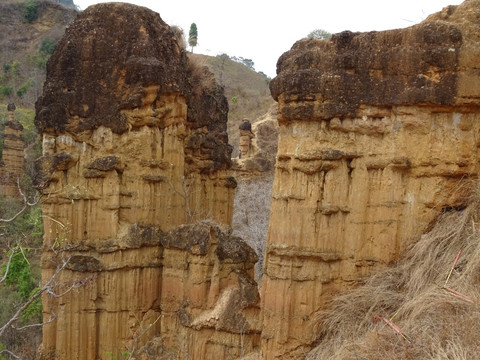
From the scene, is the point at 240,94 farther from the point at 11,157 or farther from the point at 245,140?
the point at 11,157

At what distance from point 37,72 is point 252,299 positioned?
37.9 metres

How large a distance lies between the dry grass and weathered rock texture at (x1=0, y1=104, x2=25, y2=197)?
25380 mm

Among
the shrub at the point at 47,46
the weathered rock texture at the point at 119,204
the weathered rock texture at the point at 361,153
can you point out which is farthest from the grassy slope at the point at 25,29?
the weathered rock texture at the point at 361,153

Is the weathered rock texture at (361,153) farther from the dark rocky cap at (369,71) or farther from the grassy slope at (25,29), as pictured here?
the grassy slope at (25,29)

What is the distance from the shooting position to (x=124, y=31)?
8672 mm

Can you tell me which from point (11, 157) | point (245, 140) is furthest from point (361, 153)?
point (11, 157)

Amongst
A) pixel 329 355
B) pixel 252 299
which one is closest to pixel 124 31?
pixel 252 299

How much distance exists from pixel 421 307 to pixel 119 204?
5845 mm


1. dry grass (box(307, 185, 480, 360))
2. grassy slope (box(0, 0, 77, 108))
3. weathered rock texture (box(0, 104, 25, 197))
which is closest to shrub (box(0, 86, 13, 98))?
grassy slope (box(0, 0, 77, 108))

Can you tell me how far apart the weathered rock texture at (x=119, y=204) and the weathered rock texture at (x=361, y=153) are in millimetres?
2241

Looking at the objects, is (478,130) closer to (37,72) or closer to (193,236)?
(193,236)

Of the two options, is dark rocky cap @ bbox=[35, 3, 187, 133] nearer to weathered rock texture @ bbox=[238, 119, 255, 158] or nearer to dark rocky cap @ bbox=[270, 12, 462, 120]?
dark rocky cap @ bbox=[270, 12, 462, 120]

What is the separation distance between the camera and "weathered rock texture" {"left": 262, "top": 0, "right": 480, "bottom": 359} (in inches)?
216

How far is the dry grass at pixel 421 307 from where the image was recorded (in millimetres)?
3826
